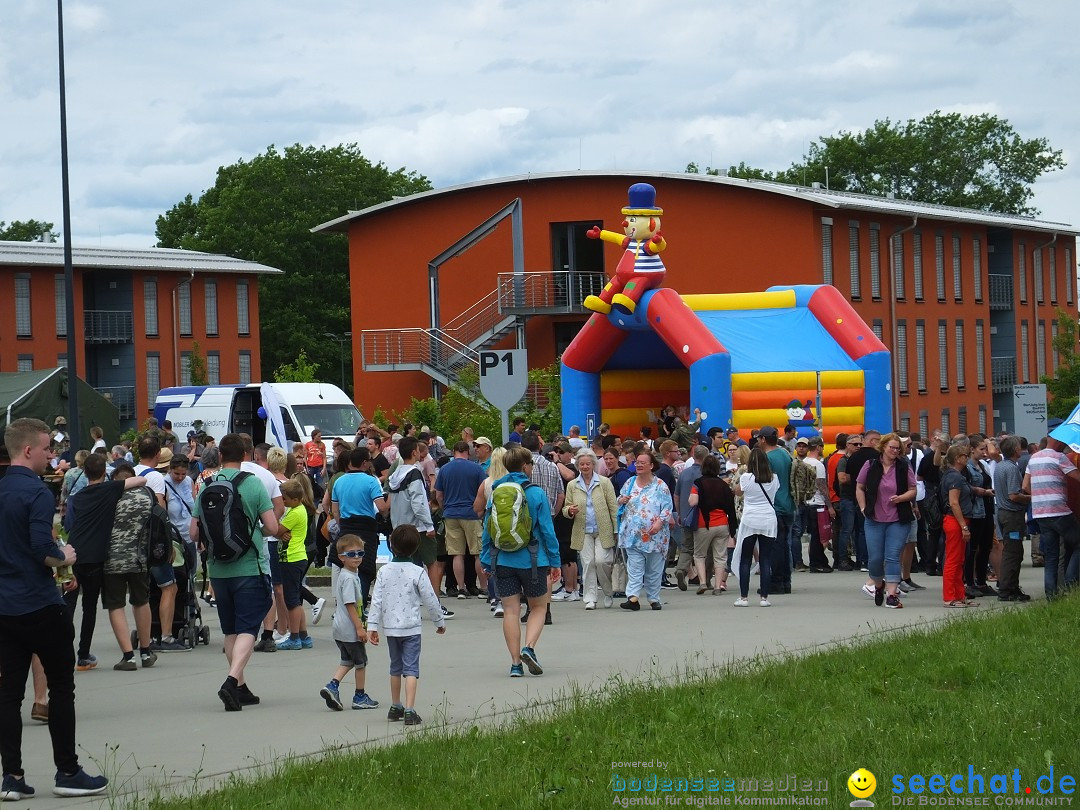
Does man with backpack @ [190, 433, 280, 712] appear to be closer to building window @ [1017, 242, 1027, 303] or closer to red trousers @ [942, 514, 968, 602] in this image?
red trousers @ [942, 514, 968, 602]

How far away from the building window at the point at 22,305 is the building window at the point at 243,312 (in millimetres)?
9967

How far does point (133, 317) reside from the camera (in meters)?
61.3

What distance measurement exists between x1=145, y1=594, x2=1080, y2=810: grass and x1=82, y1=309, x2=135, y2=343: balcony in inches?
2055

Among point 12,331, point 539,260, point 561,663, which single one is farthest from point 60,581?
point 12,331

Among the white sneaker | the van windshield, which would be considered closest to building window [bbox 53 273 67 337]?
the van windshield

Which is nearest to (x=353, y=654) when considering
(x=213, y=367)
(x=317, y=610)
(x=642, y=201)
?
(x=317, y=610)

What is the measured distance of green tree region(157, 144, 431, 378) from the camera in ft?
239

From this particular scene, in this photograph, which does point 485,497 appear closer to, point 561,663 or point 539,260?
point 561,663

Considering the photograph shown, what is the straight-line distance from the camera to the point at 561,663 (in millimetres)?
12828

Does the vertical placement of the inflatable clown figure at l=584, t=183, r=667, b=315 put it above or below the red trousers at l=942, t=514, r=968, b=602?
above

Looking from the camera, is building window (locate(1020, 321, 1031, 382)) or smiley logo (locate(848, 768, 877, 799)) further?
building window (locate(1020, 321, 1031, 382))

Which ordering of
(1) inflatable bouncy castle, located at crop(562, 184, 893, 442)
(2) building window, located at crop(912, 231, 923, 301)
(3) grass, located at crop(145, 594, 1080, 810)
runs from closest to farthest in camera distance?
1. (3) grass, located at crop(145, 594, 1080, 810)
2. (1) inflatable bouncy castle, located at crop(562, 184, 893, 442)
3. (2) building window, located at crop(912, 231, 923, 301)

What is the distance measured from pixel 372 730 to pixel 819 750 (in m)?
3.03

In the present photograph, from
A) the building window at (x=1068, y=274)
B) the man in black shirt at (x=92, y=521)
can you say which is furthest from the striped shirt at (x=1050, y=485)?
the building window at (x=1068, y=274)
